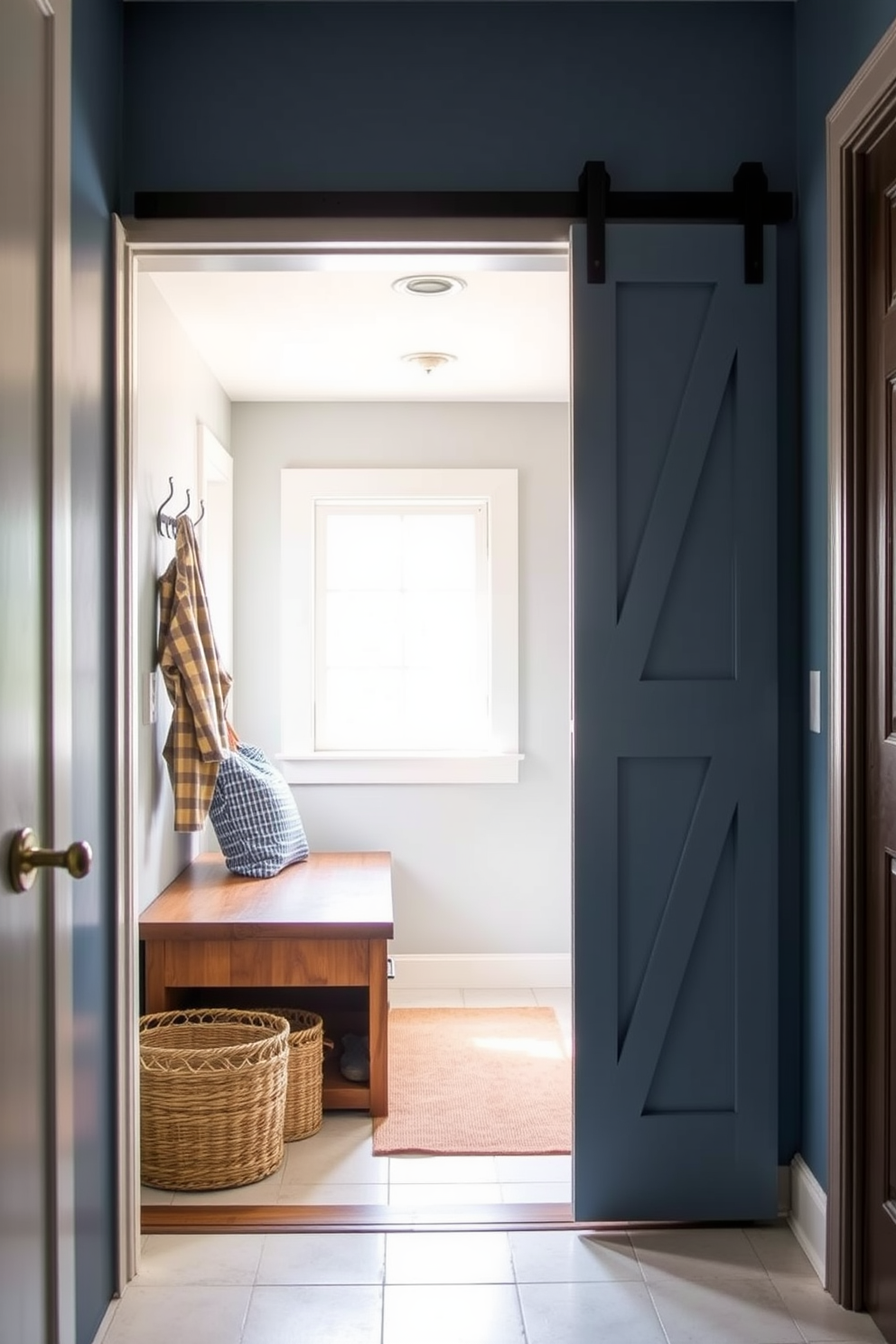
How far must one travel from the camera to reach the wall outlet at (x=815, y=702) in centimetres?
249

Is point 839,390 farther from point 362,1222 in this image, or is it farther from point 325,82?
point 362,1222

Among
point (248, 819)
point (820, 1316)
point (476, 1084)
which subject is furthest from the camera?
point (248, 819)

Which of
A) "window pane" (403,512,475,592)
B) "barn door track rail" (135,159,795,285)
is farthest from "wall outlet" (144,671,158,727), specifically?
"window pane" (403,512,475,592)

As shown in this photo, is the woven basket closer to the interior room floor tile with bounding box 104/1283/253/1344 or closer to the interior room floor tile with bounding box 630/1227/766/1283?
the interior room floor tile with bounding box 104/1283/253/1344

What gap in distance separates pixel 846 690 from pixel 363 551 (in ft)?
9.91

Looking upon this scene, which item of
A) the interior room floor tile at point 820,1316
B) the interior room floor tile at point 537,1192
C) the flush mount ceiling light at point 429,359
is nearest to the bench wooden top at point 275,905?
the interior room floor tile at point 537,1192

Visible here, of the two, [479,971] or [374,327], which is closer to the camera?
[374,327]

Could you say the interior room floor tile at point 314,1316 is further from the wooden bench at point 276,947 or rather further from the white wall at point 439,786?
the white wall at point 439,786

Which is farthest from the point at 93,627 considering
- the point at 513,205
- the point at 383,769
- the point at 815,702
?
the point at 383,769

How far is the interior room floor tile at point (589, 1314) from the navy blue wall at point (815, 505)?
475mm

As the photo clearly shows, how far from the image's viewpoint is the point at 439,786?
16.2ft

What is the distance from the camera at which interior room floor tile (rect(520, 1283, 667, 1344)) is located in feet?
7.24

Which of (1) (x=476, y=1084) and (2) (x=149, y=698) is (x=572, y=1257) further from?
(2) (x=149, y=698)

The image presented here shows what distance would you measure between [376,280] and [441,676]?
2.04 m
